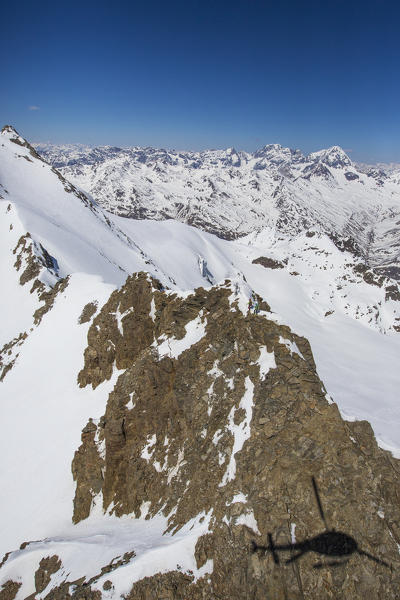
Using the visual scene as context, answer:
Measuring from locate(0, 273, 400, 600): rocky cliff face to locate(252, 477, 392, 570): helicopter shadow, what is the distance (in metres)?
0.04

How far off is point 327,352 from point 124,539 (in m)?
76.4

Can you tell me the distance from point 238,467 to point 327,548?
13.5 ft

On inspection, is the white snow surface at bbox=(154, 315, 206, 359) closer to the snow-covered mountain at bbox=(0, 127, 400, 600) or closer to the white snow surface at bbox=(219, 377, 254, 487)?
the snow-covered mountain at bbox=(0, 127, 400, 600)

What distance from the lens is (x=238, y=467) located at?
1330 cm

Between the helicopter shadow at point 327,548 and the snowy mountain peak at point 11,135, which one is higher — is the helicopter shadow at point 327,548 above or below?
below

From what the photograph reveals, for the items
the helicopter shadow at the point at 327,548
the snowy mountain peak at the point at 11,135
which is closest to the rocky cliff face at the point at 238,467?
the helicopter shadow at the point at 327,548

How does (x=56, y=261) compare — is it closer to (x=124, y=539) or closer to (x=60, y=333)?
(x=60, y=333)

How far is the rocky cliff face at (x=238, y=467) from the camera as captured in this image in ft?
33.5

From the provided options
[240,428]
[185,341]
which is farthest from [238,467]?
[185,341]

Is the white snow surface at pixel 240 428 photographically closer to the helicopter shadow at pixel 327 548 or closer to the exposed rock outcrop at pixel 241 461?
the exposed rock outcrop at pixel 241 461

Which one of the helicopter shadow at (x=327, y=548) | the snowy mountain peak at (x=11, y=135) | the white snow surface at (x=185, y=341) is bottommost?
the helicopter shadow at (x=327, y=548)

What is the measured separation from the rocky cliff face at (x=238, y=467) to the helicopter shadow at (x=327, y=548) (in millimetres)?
37

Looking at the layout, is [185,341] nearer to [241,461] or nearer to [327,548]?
[241,461]

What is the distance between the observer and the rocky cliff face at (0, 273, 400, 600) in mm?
10211
